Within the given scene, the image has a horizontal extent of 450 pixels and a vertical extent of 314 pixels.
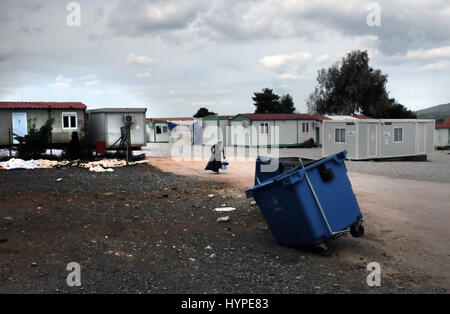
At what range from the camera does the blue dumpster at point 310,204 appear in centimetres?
530

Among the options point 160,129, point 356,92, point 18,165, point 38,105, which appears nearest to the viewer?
point 18,165

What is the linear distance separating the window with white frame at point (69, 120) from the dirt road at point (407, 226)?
1517 cm

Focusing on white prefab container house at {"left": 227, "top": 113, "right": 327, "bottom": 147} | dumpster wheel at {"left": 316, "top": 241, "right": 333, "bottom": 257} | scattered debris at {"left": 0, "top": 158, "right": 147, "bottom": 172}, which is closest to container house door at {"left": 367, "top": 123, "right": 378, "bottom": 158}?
scattered debris at {"left": 0, "top": 158, "right": 147, "bottom": 172}

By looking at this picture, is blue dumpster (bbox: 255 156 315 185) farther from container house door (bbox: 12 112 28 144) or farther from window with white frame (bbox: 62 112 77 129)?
container house door (bbox: 12 112 28 144)

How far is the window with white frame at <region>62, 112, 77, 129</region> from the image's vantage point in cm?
2406

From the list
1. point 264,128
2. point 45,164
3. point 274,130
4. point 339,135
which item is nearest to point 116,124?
point 45,164

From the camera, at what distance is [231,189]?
10633 mm

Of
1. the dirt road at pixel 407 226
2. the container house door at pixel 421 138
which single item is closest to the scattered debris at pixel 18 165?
the dirt road at pixel 407 226

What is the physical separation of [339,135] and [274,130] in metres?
10.8

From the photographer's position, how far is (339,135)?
20734 mm

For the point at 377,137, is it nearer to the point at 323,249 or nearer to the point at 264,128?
the point at 264,128

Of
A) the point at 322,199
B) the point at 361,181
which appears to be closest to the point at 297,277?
the point at 322,199
